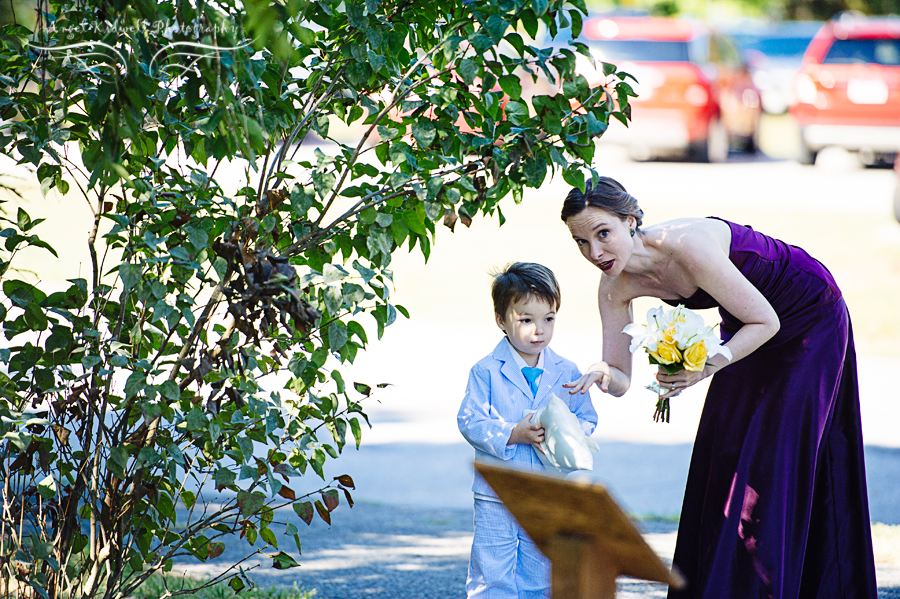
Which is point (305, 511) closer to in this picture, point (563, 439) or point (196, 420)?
point (196, 420)

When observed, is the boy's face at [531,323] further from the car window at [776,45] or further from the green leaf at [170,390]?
the car window at [776,45]

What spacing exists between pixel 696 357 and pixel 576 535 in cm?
124

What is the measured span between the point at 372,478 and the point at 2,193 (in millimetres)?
2832

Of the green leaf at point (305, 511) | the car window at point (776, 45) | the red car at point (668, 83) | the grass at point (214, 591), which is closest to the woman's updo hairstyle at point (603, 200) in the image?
the green leaf at point (305, 511)

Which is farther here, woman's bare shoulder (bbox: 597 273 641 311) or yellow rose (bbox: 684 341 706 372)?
woman's bare shoulder (bbox: 597 273 641 311)

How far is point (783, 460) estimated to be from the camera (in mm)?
3068

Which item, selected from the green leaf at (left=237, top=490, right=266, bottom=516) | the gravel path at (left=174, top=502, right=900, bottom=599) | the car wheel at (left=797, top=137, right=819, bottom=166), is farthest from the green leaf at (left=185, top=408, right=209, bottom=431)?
the car wheel at (left=797, top=137, right=819, bottom=166)

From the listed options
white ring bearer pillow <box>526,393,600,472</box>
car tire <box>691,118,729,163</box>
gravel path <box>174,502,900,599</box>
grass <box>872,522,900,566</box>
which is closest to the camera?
white ring bearer pillow <box>526,393,600,472</box>

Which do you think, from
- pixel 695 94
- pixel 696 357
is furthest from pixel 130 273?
pixel 695 94

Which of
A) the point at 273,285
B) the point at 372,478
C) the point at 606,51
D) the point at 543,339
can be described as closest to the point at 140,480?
the point at 273,285

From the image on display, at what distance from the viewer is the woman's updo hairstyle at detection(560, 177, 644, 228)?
2939 mm

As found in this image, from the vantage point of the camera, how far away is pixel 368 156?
1197 centimetres

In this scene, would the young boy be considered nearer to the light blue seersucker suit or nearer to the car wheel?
the light blue seersucker suit

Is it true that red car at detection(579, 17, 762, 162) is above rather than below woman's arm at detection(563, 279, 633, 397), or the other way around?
above
